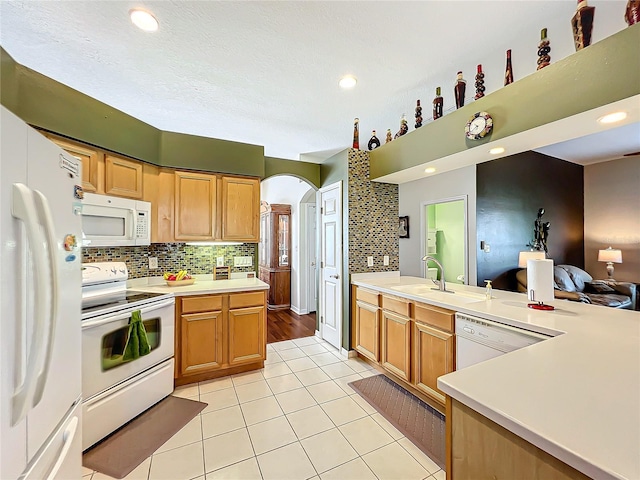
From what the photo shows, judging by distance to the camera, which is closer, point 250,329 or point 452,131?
point 452,131

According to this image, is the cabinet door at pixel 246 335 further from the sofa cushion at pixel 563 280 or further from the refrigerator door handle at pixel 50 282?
the sofa cushion at pixel 563 280

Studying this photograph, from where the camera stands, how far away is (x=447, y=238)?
5660 mm

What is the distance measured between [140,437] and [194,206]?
2040 millimetres

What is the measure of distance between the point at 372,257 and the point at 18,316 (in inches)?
118

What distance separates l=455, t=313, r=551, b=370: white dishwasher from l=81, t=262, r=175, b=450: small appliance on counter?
2.42 metres

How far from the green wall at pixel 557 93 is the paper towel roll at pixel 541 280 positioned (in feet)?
2.94

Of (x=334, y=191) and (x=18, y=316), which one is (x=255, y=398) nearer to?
(x=18, y=316)

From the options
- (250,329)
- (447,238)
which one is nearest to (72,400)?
(250,329)

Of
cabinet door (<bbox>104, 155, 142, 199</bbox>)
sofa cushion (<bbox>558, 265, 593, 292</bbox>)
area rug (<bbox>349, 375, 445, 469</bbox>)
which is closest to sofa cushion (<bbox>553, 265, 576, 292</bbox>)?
sofa cushion (<bbox>558, 265, 593, 292</bbox>)

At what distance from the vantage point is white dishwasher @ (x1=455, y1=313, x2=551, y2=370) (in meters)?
1.62

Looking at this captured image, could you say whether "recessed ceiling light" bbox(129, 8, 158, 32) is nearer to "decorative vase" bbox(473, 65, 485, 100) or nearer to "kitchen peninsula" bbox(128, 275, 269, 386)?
"kitchen peninsula" bbox(128, 275, 269, 386)

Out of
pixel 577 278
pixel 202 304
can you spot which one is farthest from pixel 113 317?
pixel 577 278

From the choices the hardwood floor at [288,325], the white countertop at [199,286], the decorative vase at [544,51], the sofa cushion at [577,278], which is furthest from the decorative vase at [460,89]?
the sofa cushion at [577,278]

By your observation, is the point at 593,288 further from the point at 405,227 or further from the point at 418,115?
the point at 418,115
